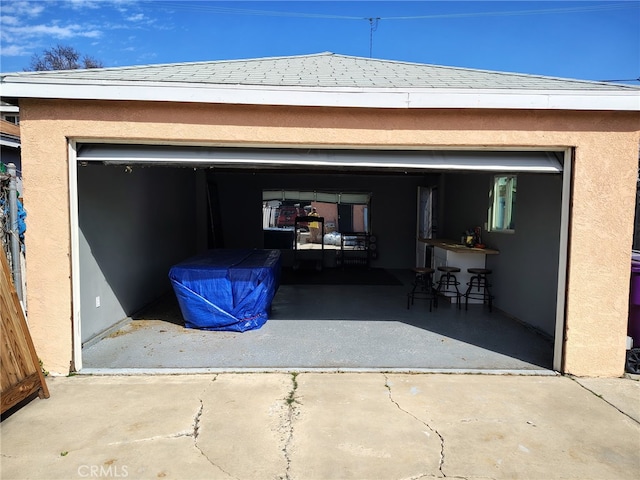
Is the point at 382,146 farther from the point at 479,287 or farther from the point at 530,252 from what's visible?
the point at 479,287

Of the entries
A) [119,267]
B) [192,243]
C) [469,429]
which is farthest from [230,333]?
[192,243]

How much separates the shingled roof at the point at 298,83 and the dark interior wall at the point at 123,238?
131 cm

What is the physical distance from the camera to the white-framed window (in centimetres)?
669

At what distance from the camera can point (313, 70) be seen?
214 inches

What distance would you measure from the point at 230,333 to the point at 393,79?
3885 millimetres

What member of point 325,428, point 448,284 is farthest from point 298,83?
point 448,284

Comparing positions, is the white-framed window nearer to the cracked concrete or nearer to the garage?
the garage

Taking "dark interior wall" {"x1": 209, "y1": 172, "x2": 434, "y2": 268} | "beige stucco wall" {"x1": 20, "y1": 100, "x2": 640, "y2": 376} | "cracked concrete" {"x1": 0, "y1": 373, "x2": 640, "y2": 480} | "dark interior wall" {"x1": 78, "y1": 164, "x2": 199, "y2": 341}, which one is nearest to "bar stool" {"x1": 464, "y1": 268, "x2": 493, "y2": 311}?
"beige stucco wall" {"x1": 20, "y1": 100, "x2": 640, "y2": 376}

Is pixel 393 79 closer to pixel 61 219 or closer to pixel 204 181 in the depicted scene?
pixel 61 219

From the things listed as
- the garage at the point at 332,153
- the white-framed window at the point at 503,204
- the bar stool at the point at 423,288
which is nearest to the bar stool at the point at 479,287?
the bar stool at the point at 423,288

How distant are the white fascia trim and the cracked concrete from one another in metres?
2.74

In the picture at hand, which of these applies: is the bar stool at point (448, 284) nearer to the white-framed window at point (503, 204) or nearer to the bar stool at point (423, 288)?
the bar stool at point (423, 288)

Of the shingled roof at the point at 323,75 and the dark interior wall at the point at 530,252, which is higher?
the shingled roof at the point at 323,75

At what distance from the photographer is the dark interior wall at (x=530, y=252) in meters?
5.54
